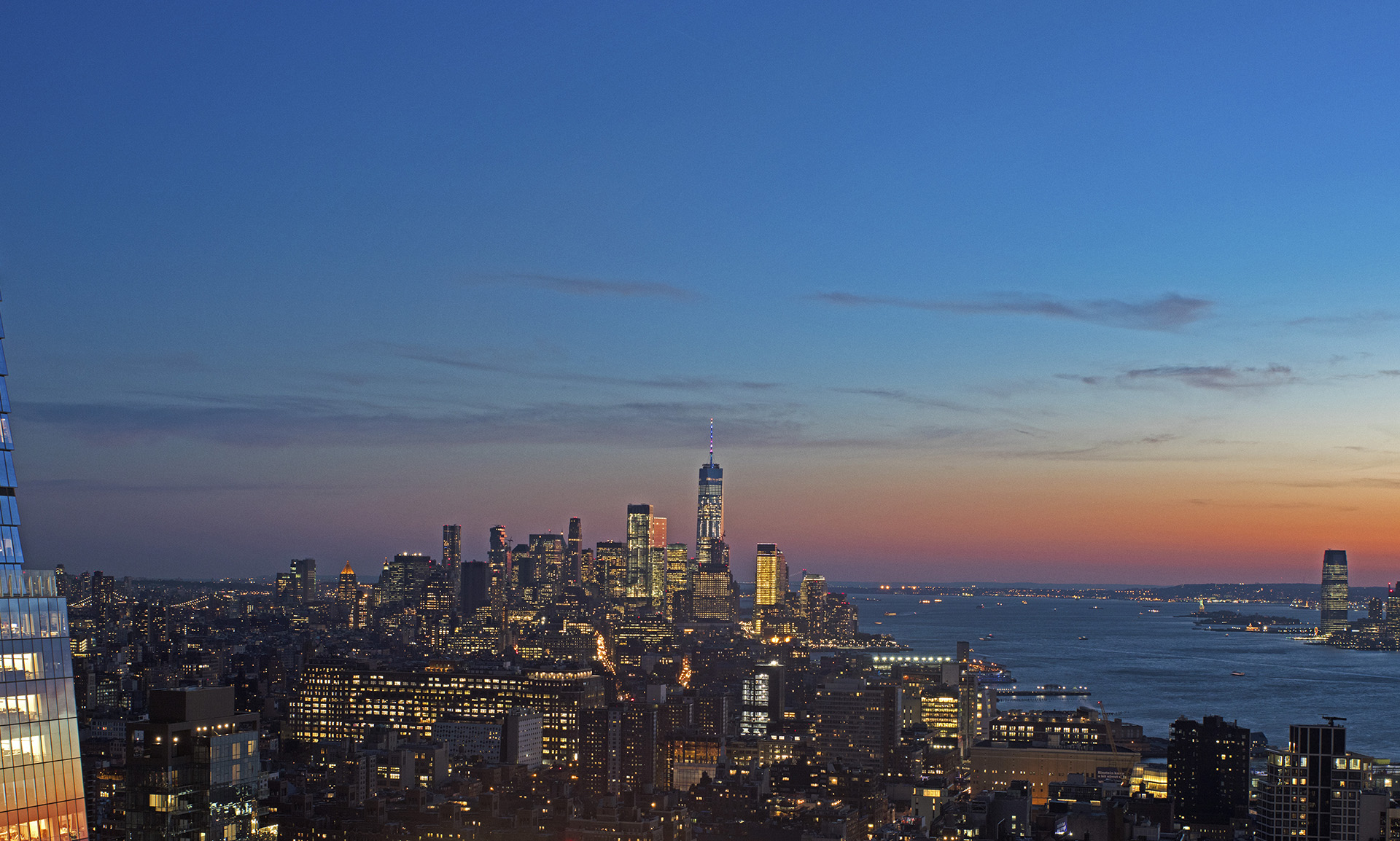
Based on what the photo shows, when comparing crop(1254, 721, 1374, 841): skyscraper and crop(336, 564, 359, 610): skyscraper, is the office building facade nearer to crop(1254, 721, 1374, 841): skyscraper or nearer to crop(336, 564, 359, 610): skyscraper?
crop(1254, 721, 1374, 841): skyscraper

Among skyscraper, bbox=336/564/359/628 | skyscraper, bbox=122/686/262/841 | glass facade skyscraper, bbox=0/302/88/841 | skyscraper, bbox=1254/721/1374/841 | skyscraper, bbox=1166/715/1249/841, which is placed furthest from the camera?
skyscraper, bbox=336/564/359/628

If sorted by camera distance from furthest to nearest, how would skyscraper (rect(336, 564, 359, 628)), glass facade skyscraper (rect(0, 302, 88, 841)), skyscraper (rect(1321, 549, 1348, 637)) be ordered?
skyscraper (rect(1321, 549, 1348, 637)) < skyscraper (rect(336, 564, 359, 628)) < glass facade skyscraper (rect(0, 302, 88, 841))

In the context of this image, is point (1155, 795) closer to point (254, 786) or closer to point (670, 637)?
point (254, 786)

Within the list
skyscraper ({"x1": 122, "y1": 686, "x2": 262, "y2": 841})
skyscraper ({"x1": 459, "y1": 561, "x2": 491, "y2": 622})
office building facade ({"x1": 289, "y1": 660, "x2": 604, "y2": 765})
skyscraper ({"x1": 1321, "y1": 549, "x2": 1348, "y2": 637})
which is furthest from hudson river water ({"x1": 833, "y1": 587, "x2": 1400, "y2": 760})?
skyscraper ({"x1": 122, "y1": 686, "x2": 262, "y2": 841})

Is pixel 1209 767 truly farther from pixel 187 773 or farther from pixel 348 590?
pixel 348 590

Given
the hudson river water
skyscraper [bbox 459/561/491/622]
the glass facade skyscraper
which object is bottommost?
the hudson river water
